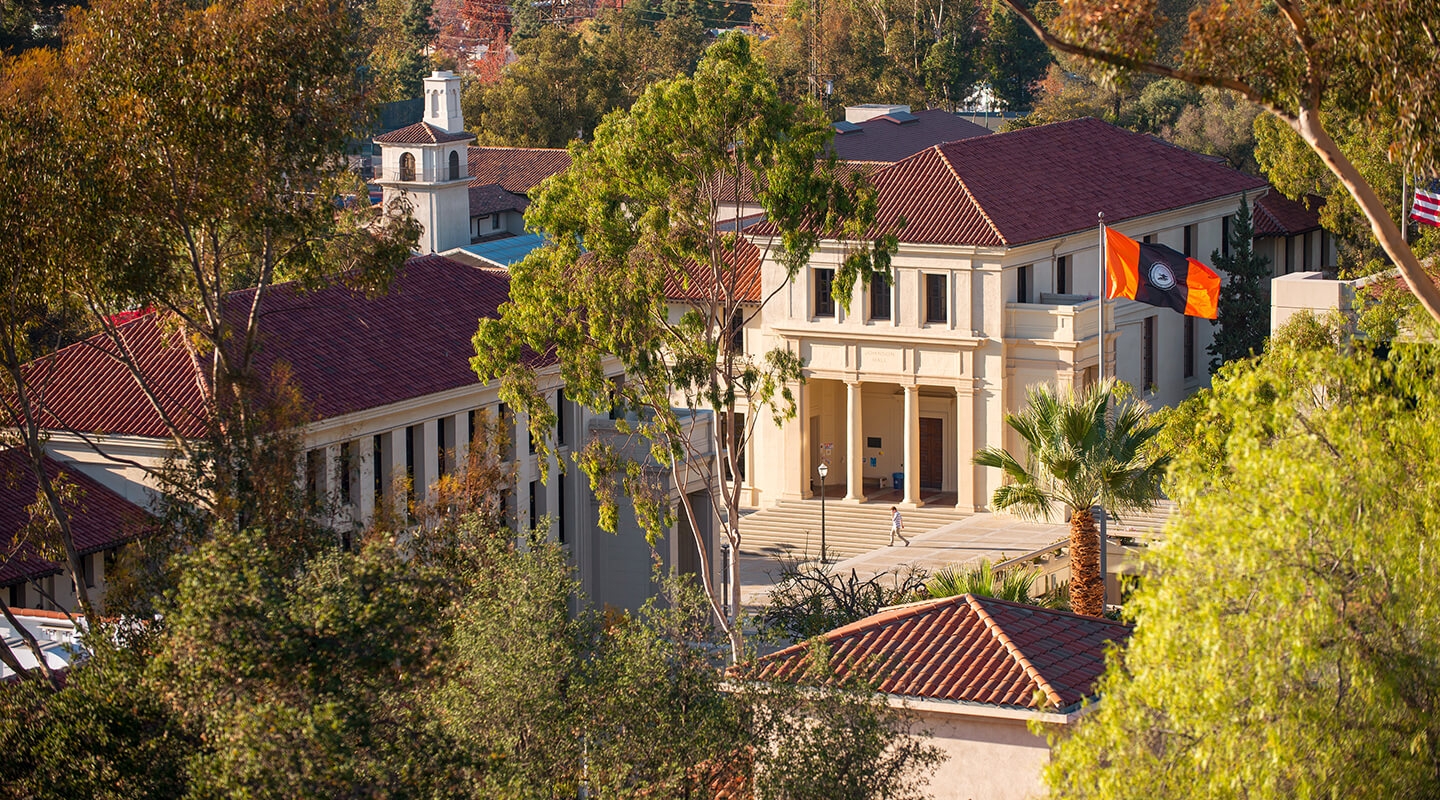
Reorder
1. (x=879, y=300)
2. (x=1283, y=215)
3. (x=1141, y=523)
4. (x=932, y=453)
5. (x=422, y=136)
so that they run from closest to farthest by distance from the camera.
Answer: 1. (x=1141, y=523)
2. (x=879, y=300)
3. (x=932, y=453)
4. (x=422, y=136)
5. (x=1283, y=215)

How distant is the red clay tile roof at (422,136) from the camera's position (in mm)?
78938

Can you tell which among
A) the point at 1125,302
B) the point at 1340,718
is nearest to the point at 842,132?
the point at 1125,302

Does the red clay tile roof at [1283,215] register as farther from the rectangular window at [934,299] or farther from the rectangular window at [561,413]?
the rectangular window at [561,413]

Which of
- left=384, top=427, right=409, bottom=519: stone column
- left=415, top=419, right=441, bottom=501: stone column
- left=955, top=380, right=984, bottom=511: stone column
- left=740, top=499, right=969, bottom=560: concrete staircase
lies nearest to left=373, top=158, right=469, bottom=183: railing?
left=740, top=499, right=969, bottom=560: concrete staircase

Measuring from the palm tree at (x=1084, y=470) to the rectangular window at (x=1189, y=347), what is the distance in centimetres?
3530

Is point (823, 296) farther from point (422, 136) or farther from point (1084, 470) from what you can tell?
point (1084, 470)

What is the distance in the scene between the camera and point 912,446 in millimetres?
64375

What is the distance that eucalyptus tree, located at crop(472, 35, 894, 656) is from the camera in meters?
37.8

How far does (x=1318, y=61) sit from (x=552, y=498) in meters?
28.1

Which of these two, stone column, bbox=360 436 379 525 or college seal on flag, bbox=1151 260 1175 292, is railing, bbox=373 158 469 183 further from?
stone column, bbox=360 436 379 525

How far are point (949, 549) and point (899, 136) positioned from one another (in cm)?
3649

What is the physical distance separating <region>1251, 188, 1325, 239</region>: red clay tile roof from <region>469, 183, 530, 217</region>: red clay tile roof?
2837 centimetres

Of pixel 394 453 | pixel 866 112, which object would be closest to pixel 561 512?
pixel 394 453

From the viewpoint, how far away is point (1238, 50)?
22078 mm
